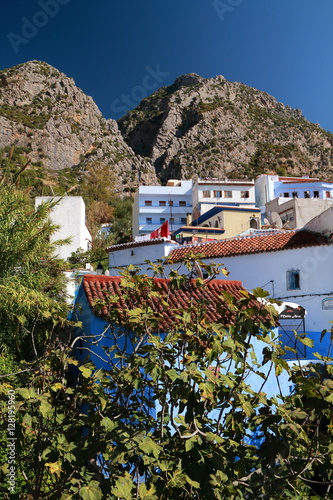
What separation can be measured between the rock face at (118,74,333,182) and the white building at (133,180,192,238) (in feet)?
79.2

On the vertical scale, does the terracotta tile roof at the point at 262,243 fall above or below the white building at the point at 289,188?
below

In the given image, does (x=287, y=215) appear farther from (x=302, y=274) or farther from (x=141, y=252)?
(x=302, y=274)

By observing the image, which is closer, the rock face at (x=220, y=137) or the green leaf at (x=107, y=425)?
the green leaf at (x=107, y=425)

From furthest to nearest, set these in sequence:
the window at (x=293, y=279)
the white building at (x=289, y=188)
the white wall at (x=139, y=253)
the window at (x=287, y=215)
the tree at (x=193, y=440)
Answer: the white building at (x=289, y=188), the window at (x=287, y=215), the white wall at (x=139, y=253), the window at (x=293, y=279), the tree at (x=193, y=440)

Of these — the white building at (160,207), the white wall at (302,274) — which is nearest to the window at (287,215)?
the white building at (160,207)

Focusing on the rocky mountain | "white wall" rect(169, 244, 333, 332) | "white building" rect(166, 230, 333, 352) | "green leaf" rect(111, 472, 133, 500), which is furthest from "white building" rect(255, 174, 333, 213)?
"green leaf" rect(111, 472, 133, 500)

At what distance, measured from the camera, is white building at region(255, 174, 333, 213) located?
188 ft

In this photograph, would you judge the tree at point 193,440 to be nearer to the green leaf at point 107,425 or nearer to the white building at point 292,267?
the green leaf at point 107,425

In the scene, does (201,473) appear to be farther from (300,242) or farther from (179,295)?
(300,242)

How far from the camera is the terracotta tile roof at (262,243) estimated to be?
1948 centimetres

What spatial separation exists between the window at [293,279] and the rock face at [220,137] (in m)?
66.4

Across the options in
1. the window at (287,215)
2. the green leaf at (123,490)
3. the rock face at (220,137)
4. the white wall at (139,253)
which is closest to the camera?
the green leaf at (123,490)

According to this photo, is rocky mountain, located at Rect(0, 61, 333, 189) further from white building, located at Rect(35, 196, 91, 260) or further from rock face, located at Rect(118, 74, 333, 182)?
white building, located at Rect(35, 196, 91, 260)

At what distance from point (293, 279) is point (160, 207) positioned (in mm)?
40481
